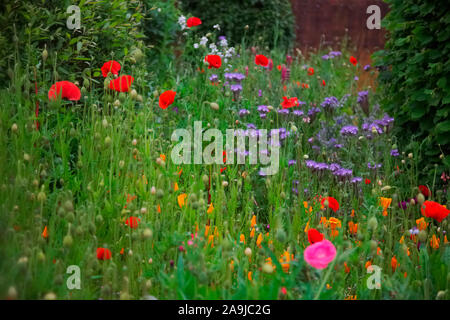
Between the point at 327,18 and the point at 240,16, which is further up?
the point at 327,18

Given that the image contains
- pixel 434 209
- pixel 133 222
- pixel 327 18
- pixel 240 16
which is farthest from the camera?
pixel 327 18

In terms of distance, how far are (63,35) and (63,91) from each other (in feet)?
2.50

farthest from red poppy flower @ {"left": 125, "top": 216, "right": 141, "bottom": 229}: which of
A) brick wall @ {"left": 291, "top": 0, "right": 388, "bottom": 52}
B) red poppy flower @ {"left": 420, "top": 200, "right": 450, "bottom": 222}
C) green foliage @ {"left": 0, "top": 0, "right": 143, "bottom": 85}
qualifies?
brick wall @ {"left": 291, "top": 0, "right": 388, "bottom": 52}

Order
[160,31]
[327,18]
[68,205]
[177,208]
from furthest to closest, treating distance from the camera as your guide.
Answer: [327,18]
[160,31]
[177,208]
[68,205]

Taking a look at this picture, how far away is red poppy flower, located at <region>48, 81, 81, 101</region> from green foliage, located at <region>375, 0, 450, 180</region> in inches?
79.4

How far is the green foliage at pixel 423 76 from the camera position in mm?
3199

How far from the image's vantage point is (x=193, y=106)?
3775 millimetres

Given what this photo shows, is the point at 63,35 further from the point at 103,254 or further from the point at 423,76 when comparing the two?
the point at 423,76

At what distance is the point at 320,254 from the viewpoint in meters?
1.56

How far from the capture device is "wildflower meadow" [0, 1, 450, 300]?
1715mm

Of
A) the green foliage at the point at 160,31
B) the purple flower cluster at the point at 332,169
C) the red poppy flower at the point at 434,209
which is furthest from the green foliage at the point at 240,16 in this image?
the red poppy flower at the point at 434,209

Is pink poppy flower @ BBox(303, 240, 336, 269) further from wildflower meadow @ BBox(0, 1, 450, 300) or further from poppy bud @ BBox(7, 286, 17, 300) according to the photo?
poppy bud @ BBox(7, 286, 17, 300)

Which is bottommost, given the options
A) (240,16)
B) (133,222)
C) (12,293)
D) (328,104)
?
(12,293)

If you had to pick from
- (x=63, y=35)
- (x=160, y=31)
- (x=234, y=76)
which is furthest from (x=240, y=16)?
(x=63, y=35)
